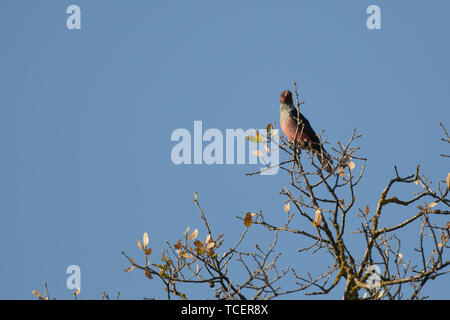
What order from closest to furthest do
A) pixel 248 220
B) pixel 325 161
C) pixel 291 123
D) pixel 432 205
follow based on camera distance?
pixel 432 205 < pixel 248 220 < pixel 325 161 < pixel 291 123

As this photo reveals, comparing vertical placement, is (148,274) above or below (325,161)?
below

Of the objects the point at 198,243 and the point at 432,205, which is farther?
the point at 198,243

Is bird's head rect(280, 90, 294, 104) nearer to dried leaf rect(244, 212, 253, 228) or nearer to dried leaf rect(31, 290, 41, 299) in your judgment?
dried leaf rect(244, 212, 253, 228)

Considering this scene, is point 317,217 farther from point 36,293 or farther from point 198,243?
point 36,293

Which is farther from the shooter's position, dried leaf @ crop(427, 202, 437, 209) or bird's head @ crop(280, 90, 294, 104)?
bird's head @ crop(280, 90, 294, 104)

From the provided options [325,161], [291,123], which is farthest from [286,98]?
[325,161]

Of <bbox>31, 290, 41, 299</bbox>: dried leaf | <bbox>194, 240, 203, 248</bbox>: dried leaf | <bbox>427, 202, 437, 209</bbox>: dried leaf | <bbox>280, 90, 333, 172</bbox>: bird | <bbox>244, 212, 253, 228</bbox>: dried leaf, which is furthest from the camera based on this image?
<bbox>280, 90, 333, 172</bbox>: bird

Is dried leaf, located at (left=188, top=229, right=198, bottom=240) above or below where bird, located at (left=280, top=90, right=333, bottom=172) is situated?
below

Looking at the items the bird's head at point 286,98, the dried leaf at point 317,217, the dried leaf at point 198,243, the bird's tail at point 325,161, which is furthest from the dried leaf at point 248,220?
the bird's head at point 286,98

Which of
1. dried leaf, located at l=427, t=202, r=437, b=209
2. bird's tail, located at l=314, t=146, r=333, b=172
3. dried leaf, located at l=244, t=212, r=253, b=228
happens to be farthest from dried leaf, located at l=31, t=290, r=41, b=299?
dried leaf, located at l=427, t=202, r=437, b=209

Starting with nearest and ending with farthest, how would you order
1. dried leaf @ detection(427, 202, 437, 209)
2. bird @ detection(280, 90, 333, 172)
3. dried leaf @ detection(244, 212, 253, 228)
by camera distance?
dried leaf @ detection(427, 202, 437, 209) → dried leaf @ detection(244, 212, 253, 228) → bird @ detection(280, 90, 333, 172)
